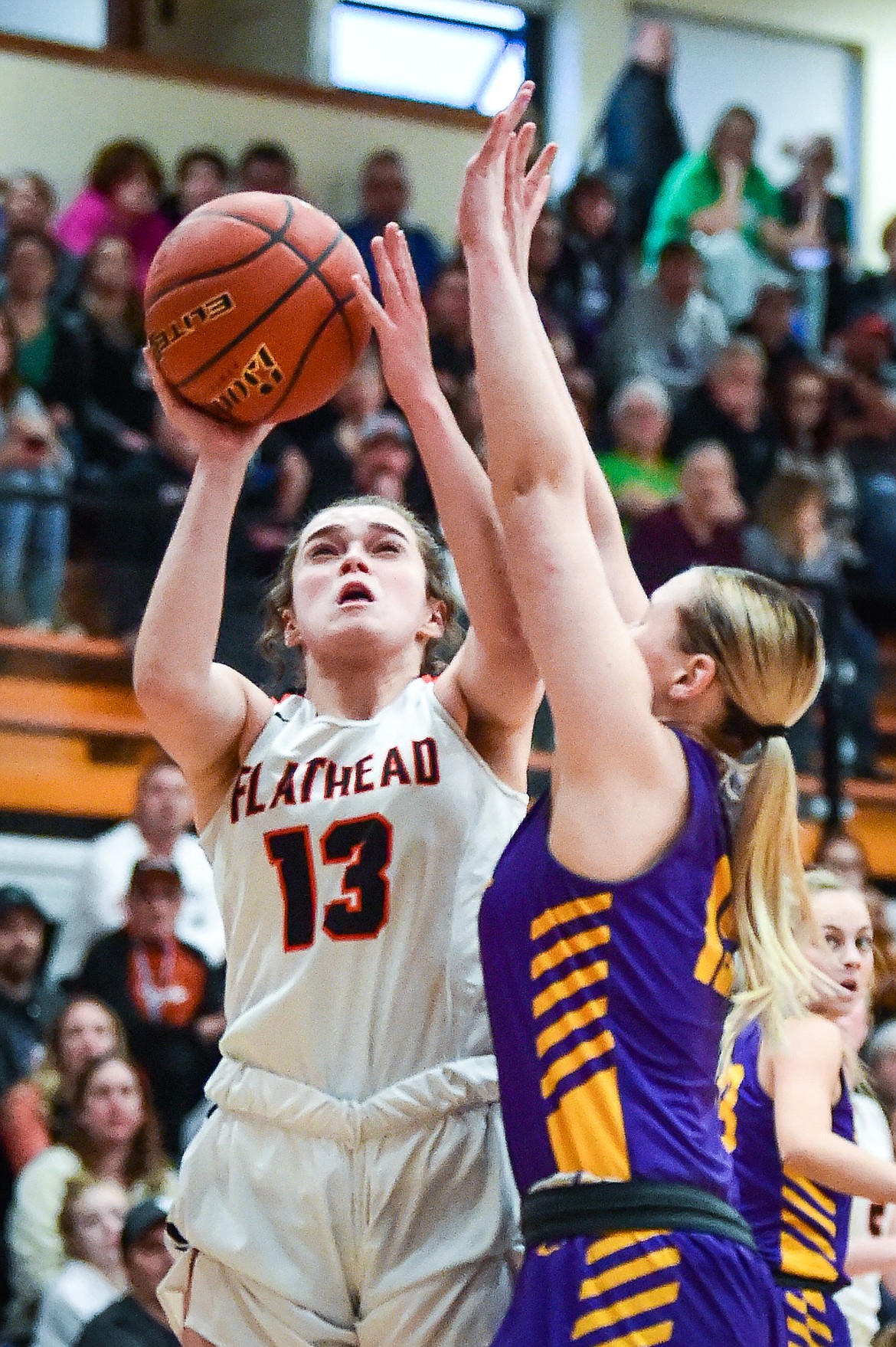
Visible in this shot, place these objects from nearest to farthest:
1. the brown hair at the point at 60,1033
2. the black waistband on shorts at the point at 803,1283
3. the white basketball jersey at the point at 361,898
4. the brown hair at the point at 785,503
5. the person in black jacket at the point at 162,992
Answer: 1. the white basketball jersey at the point at 361,898
2. the black waistband on shorts at the point at 803,1283
3. the brown hair at the point at 60,1033
4. the person in black jacket at the point at 162,992
5. the brown hair at the point at 785,503

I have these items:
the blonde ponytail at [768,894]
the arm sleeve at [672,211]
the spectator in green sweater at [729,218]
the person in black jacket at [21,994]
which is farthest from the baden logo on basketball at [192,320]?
the arm sleeve at [672,211]

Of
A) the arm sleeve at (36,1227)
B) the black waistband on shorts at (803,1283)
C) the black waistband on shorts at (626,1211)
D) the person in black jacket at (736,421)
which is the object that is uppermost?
the person in black jacket at (736,421)

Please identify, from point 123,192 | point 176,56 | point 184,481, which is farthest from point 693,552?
point 176,56

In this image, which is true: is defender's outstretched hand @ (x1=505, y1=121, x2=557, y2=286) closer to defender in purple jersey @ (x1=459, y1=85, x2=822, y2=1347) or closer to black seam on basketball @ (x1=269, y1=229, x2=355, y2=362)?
defender in purple jersey @ (x1=459, y1=85, x2=822, y2=1347)

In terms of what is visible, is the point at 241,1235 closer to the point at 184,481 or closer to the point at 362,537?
the point at 362,537

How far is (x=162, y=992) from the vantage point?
21.9 ft

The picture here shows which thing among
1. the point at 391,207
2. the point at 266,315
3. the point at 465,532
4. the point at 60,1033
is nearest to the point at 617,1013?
the point at 465,532

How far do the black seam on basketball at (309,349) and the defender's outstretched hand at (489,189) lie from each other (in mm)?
443

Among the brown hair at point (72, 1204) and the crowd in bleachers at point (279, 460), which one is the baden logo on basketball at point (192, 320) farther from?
the brown hair at point (72, 1204)

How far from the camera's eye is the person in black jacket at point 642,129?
1115 centimetres

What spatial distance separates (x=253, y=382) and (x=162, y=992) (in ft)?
12.5

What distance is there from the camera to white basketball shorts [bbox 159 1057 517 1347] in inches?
117

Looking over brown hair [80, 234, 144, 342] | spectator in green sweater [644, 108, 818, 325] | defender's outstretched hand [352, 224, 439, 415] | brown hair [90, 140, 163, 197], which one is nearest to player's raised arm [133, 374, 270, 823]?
defender's outstretched hand [352, 224, 439, 415]

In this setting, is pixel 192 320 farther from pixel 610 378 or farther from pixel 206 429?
pixel 610 378
